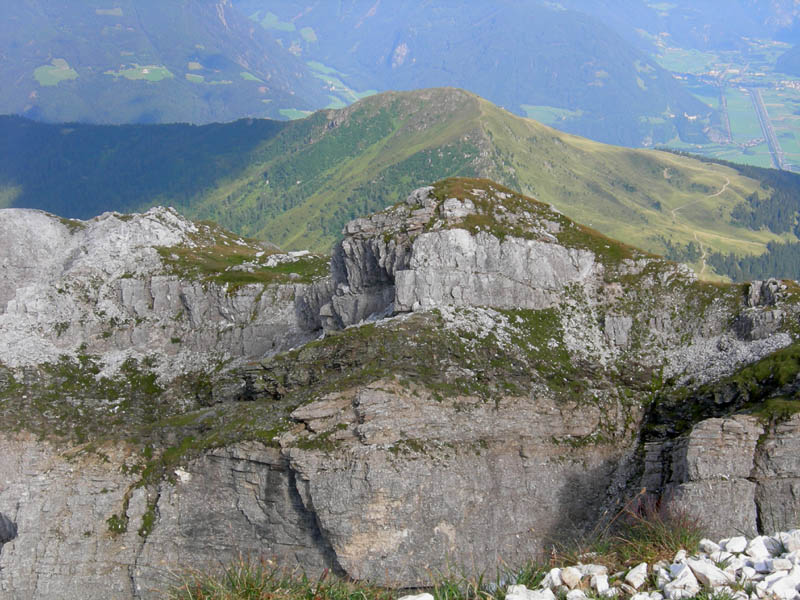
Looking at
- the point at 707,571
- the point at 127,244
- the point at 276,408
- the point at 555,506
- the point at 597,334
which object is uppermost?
the point at 127,244

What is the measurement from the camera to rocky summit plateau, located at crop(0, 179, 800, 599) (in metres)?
34.9

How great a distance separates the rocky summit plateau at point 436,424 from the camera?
115 feet

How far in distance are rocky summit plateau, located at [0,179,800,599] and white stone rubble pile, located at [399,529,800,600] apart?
8.06m

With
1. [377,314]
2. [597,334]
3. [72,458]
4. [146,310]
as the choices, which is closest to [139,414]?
[72,458]

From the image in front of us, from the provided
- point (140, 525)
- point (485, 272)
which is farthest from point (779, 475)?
point (140, 525)

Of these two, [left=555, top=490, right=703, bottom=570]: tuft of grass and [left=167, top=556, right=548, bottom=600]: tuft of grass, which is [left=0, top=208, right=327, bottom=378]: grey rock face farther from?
[left=555, top=490, right=703, bottom=570]: tuft of grass

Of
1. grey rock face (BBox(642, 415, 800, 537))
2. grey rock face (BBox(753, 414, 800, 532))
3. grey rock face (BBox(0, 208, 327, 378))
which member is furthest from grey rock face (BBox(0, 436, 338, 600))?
grey rock face (BBox(753, 414, 800, 532))

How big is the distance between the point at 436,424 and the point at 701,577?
23.2 meters

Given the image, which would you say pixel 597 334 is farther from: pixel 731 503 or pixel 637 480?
pixel 731 503

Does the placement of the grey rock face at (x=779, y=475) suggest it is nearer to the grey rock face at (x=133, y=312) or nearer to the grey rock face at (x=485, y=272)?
the grey rock face at (x=485, y=272)

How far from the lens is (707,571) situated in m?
14.4

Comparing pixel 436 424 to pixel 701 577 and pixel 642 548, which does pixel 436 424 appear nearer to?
pixel 642 548

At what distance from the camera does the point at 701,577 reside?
14.5 m

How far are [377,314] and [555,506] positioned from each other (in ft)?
Answer: 73.2
